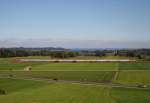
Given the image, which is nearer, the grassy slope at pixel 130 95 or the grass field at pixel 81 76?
the grassy slope at pixel 130 95

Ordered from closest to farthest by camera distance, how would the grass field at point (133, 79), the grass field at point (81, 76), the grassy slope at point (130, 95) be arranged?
1. the grassy slope at point (130, 95)
2. the grass field at point (133, 79)
3. the grass field at point (81, 76)

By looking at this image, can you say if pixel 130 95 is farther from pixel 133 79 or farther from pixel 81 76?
pixel 81 76

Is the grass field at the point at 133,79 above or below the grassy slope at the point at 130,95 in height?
above

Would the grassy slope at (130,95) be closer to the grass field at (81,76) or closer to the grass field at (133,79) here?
the grass field at (133,79)

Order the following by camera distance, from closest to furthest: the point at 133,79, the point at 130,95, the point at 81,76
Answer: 1. the point at 130,95
2. the point at 133,79
3. the point at 81,76

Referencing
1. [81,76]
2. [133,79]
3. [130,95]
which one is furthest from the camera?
[81,76]

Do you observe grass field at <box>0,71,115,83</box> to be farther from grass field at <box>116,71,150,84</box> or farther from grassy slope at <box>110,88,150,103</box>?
grassy slope at <box>110,88,150,103</box>

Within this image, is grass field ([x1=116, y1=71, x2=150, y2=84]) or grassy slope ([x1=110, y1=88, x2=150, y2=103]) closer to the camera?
grassy slope ([x1=110, y1=88, x2=150, y2=103])

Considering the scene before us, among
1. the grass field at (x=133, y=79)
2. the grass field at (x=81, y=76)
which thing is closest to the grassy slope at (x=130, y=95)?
the grass field at (x=133, y=79)

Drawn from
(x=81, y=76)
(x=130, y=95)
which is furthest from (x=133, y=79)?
(x=130, y=95)

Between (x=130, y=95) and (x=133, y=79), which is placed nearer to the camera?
Answer: (x=130, y=95)

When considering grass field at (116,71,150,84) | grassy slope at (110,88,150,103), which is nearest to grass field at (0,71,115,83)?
grass field at (116,71,150,84)

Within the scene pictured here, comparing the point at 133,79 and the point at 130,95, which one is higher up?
the point at 133,79

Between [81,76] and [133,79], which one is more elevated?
[133,79]
